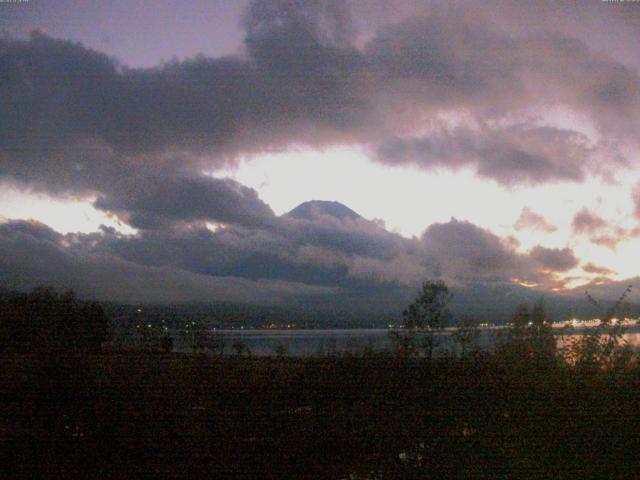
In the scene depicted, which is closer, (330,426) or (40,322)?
(330,426)

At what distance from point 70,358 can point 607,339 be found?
7.41 meters

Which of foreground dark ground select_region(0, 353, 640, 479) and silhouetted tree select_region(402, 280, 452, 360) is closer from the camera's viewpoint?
foreground dark ground select_region(0, 353, 640, 479)

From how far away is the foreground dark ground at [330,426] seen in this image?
6.86m

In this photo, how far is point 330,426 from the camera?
9273 millimetres

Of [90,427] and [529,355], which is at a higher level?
[529,355]

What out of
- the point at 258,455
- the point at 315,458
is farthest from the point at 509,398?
the point at 258,455

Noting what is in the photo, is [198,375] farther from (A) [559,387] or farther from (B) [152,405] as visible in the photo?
(A) [559,387]

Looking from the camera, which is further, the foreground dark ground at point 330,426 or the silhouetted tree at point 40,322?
the silhouetted tree at point 40,322

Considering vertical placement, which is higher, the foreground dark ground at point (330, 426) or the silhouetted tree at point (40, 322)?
the silhouetted tree at point (40, 322)

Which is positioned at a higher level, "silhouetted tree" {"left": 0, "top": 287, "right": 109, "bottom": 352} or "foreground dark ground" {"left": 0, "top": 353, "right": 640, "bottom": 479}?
"silhouetted tree" {"left": 0, "top": 287, "right": 109, "bottom": 352}

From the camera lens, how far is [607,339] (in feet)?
26.7

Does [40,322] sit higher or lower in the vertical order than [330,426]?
higher

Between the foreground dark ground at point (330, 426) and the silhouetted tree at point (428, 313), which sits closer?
the foreground dark ground at point (330, 426)

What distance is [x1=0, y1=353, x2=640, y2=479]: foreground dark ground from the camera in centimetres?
686
